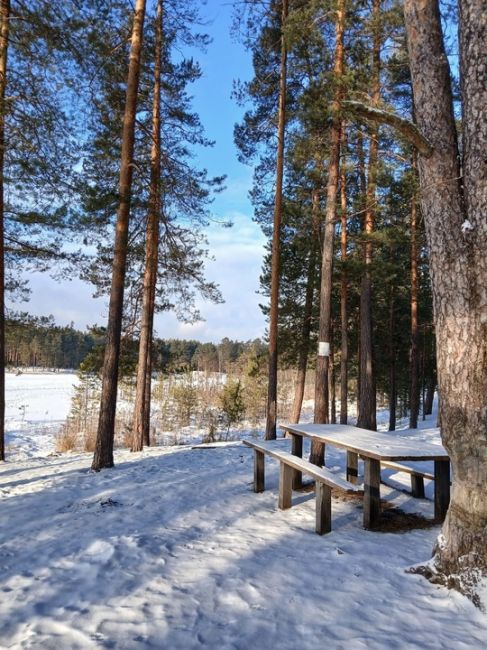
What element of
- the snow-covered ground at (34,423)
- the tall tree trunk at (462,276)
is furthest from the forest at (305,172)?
the snow-covered ground at (34,423)

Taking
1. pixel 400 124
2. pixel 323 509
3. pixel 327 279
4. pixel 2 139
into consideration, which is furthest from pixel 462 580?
pixel 2 139

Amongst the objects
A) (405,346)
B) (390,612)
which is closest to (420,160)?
(390,612)

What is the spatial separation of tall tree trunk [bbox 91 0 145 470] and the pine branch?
16.3 feet

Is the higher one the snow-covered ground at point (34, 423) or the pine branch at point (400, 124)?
the pine branch at point (400, 124)

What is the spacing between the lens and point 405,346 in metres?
20.3

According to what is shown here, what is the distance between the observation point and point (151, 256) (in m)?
9.76

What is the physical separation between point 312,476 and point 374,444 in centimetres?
86

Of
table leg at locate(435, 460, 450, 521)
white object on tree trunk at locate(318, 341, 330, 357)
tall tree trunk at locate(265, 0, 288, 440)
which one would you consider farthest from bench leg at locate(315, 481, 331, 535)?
tall tree trunk at locate(265, 0, 288, 440)

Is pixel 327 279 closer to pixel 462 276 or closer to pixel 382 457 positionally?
pixel 382 457

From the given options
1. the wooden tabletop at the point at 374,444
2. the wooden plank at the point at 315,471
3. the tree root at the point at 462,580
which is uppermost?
the wooden tabletop at the point at 374,444

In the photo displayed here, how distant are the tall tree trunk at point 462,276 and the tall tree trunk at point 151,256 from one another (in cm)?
677

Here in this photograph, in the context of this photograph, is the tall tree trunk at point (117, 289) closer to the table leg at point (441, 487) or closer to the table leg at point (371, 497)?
the table leg at point (371, 497)

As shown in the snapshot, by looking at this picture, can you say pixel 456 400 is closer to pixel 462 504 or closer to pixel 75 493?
pixel 462 504

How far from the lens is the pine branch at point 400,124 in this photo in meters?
2.94
